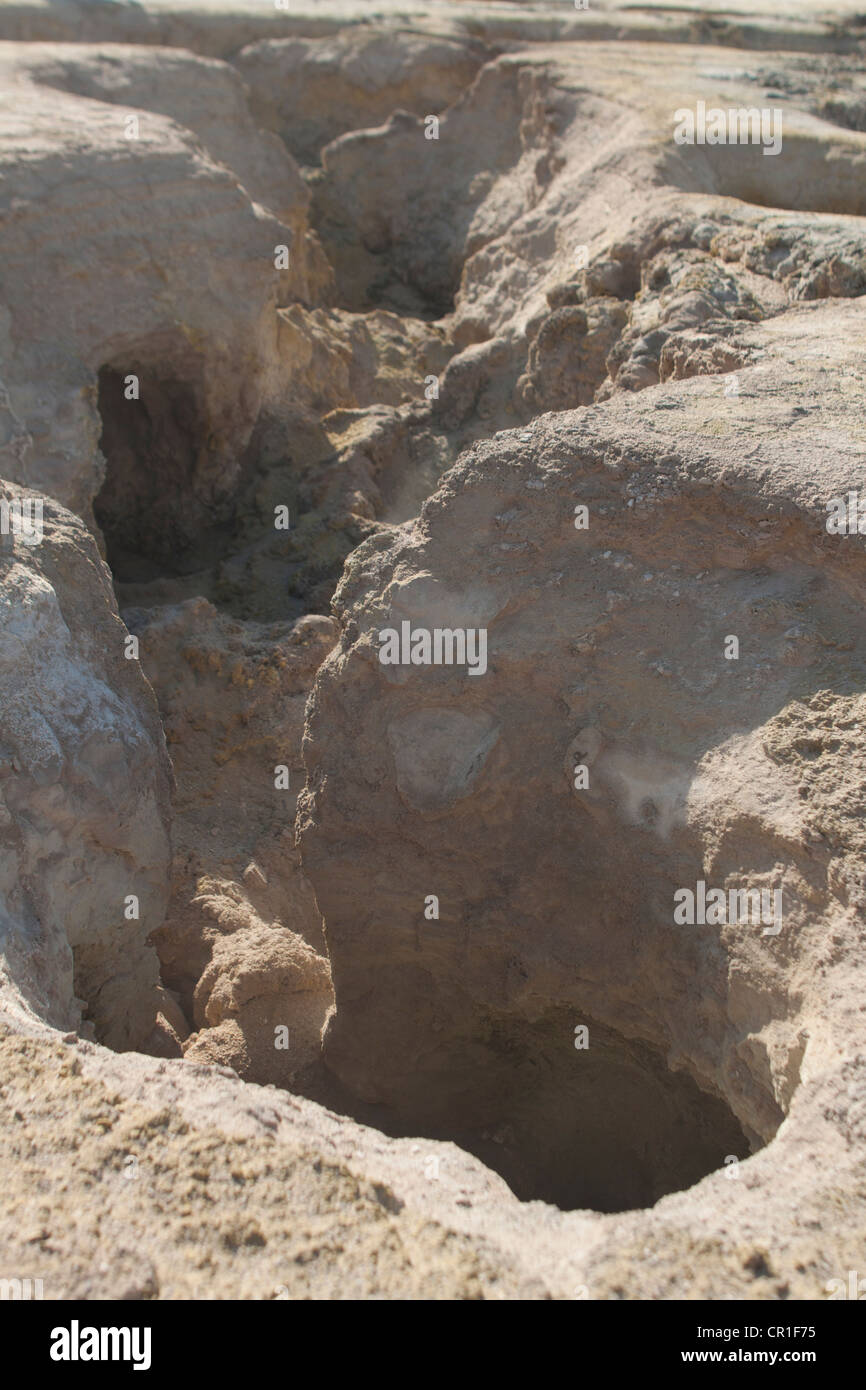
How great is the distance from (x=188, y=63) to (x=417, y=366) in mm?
2990

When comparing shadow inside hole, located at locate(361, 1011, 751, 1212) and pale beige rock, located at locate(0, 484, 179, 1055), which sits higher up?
pale beige rock, located at locate(0, 484, 179, 1055)

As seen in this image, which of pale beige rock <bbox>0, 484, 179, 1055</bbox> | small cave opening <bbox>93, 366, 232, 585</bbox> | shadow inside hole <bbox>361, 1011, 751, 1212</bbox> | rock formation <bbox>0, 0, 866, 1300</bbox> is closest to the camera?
rock formation <bbox>0, 0, 866, 1300</bbox>

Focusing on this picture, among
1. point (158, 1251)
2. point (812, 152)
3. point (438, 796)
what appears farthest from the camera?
point (812, 152)

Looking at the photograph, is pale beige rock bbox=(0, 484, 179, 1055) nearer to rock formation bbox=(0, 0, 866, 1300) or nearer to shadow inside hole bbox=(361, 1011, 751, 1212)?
rock formation bbox=(0, 0, 866, 1300)

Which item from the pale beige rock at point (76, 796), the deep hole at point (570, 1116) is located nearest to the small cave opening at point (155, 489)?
the pale beige rock at point (76, 796)

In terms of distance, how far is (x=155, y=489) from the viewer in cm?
721

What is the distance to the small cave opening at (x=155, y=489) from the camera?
7059 mm

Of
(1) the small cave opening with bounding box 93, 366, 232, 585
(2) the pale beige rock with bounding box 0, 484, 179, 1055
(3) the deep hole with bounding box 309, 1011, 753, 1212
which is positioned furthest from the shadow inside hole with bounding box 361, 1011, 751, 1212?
(1) the small cave opening with bounding box 93, 366, 232, 585

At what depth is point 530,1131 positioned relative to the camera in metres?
3.72

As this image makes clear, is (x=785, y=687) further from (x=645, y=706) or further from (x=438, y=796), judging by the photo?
(x=438, y=796)

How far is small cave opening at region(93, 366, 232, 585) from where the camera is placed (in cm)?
706

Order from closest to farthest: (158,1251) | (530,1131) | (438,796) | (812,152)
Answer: (158,1251), (438,796), (530,1131), (812,152)

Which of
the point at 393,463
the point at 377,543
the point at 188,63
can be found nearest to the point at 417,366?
the point at 393,463

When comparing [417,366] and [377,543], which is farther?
[417,366]
